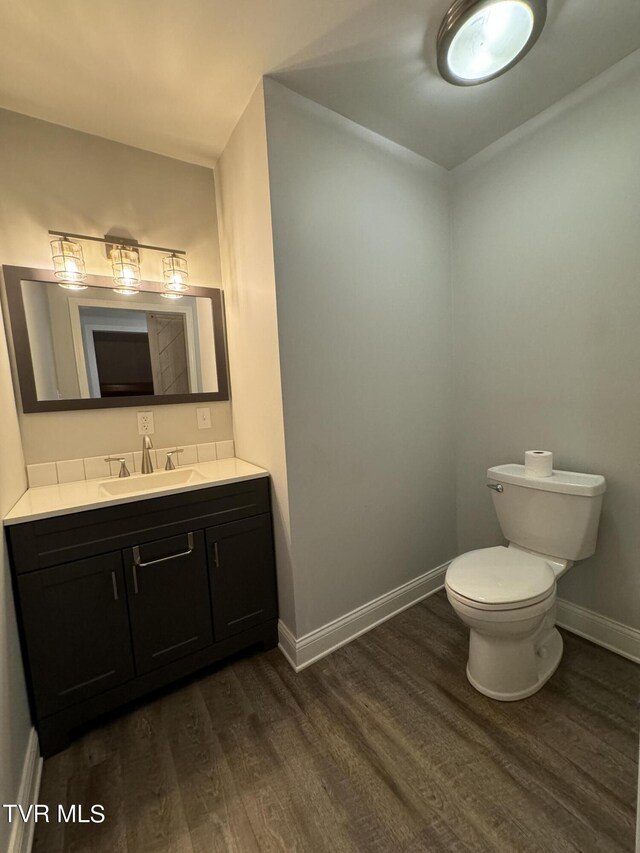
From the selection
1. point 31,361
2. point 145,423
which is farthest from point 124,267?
point 145,423

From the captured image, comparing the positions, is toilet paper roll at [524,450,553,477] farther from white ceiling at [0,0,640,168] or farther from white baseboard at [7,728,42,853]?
white baseboard at [7,728,42,853]

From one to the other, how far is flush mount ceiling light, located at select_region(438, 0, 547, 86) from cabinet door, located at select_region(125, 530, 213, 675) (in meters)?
2.05

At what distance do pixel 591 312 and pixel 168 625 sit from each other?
226 centimetres

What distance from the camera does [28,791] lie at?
1.07 m

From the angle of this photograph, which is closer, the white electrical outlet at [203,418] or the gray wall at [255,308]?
the gray wall at [255,308]

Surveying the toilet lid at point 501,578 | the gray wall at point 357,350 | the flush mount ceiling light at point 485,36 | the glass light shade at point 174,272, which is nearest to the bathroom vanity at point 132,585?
the gray wall at point 357,350

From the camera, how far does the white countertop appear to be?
1.22 m

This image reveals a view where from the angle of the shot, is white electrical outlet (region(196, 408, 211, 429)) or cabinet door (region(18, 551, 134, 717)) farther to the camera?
white electrical outlet (region(196, 408, 211, 429))

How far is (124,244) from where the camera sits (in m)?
1.70

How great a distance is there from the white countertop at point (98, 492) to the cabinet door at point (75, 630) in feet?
0.66

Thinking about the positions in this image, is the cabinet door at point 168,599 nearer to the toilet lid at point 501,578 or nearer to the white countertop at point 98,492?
the white countertop at point 98,492

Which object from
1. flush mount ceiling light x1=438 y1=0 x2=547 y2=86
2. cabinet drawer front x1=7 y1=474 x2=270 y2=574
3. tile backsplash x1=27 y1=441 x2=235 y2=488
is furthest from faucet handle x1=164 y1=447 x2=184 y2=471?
flush mount ceiling light x1=438 y1=0 x2=547 y2=86

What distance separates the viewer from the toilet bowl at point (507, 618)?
4.21ft

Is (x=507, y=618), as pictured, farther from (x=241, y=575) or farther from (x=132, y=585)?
(x=132, y=585)
